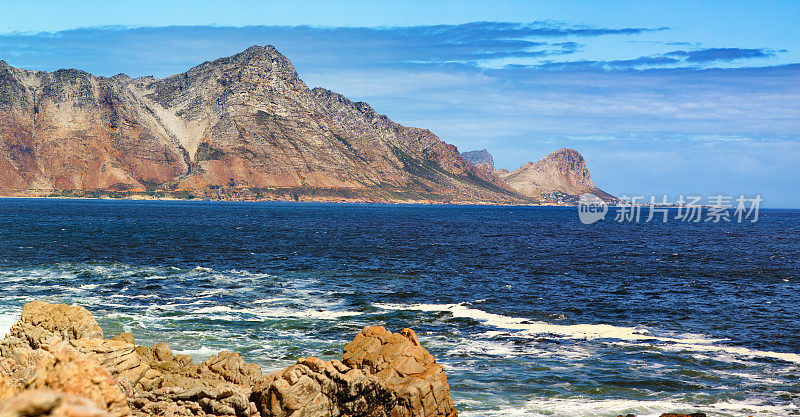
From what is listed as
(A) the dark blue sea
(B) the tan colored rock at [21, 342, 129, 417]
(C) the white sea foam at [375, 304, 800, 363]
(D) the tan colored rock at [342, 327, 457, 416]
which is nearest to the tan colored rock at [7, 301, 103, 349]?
(A) the dark blue sea

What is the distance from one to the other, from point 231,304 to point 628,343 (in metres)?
22.3

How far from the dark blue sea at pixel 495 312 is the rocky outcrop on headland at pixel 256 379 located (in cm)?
364

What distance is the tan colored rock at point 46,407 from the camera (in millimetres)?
5574

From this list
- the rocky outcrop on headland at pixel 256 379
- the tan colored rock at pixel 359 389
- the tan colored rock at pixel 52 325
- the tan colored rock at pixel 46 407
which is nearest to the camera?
the tan colored rock at pixel 46 407

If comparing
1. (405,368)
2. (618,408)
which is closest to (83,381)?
(405,368)

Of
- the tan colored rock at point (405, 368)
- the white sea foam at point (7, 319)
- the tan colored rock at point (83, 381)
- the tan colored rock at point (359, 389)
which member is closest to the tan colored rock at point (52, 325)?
the white sea foam at point (7, 319)

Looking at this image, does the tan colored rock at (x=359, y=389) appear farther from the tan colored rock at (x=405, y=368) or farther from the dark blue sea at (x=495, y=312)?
the dark blue sea at (x=495, y=312)

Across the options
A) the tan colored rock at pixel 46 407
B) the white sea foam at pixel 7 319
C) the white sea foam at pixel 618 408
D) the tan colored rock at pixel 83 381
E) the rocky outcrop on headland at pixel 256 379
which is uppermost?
the tan colored rock at pixel 46 407

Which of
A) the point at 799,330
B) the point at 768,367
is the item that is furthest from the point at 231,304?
the point at 799,330

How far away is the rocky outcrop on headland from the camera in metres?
14.3

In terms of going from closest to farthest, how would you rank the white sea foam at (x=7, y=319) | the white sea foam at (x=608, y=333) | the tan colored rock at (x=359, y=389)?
the tan colored rock at (x=359, y=389) → the white sea foam at (x=7, y=319) → the white sea foam at (x=608, y=333)

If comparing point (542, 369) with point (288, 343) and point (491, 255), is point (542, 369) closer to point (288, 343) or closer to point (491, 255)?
point (288, 343)

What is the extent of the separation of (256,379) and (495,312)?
21874 millimetres

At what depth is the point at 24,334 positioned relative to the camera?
1964cm
